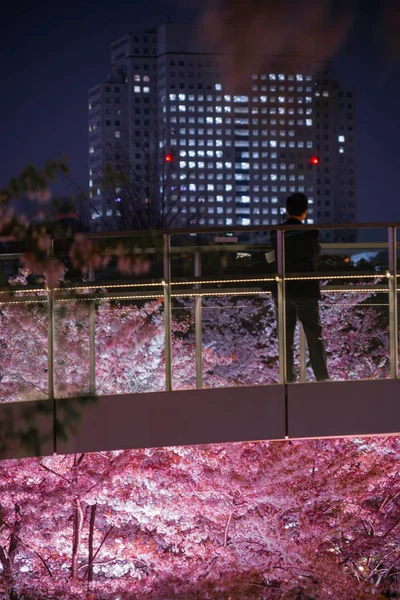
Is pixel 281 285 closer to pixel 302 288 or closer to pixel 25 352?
pixel 302 288

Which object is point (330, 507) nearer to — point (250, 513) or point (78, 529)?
point (250, 513)

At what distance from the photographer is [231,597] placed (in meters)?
11.8

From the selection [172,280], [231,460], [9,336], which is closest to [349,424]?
[172,280]

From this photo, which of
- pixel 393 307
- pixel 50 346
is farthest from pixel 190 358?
pixel 393 307

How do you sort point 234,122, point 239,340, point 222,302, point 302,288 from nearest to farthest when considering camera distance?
point 302,288 < point 222,302 < point 239,340 < point 234,122

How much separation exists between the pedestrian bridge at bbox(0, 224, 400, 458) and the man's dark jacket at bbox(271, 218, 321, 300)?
0.13ft

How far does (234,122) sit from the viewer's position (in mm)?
93438

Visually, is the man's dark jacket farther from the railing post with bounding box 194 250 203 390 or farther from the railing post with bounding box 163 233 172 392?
the railing post with bounding box 163 233 172 392

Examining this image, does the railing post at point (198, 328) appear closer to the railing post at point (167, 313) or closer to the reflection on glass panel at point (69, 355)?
the railing post at point (167, 313)

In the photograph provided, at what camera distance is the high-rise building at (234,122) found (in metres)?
83.2

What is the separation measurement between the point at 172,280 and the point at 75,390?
92 cm

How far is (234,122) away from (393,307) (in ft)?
296

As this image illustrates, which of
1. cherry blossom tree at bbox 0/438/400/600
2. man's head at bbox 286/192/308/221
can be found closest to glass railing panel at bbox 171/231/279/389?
man's head at bbox 286/192/308/221

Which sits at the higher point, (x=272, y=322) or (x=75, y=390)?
(x=272, y=322)
